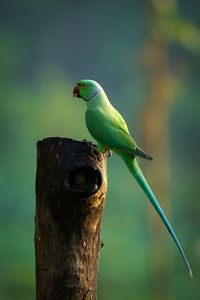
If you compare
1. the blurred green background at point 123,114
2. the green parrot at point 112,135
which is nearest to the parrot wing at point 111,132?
the green parrot at point 112,135

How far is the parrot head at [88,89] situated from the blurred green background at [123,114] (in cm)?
151

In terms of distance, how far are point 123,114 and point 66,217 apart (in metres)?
2.11

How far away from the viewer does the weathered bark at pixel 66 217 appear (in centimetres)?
125

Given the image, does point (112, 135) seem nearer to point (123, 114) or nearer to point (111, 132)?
point (111, 132)

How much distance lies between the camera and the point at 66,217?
49.9 inches

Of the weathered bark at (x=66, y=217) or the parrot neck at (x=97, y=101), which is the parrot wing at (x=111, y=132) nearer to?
the parrot neck at (x=97, y=101)

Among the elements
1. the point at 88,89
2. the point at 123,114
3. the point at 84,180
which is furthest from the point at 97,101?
the point at 123,114

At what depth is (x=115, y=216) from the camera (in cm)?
332

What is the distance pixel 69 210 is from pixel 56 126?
82.0 inches

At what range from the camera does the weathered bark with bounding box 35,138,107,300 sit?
1255 mm

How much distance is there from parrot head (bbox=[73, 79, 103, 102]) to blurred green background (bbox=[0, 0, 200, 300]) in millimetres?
1514

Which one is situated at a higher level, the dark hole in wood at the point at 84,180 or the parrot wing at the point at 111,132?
the parrot wing at the point at 111,132

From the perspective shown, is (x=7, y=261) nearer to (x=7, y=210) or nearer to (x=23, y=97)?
(x=7, y=210)

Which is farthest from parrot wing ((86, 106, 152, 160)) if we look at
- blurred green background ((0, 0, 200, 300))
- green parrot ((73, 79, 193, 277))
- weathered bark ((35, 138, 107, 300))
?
blurred green background ((0, 0, 200, 300))
